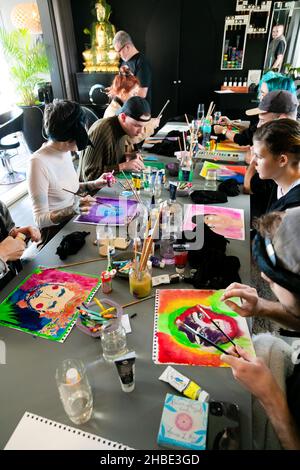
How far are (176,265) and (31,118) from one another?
13.1 ft

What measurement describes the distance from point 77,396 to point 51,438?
0.35 ft

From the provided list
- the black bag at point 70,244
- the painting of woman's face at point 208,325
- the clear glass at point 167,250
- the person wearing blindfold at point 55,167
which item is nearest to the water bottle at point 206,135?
the person wearing blindfold at point 55,167

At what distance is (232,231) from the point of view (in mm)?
1574

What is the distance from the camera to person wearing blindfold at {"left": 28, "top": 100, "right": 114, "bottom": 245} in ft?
5.39

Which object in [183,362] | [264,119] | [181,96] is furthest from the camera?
[181,96]

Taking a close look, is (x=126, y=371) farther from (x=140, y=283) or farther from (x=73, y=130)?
(x=73, y=130)

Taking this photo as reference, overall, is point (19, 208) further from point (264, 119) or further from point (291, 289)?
point (291, 289)

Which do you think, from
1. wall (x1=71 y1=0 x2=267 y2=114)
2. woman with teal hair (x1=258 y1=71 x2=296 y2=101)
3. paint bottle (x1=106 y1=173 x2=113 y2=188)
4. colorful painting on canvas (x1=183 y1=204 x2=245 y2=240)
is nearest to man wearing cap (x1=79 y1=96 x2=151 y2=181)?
paint bottle (x1=106 y1=173 x2=113 y2=188)

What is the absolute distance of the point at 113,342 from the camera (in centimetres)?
95

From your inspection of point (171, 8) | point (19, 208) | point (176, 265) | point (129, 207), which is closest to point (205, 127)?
point (129, 207)

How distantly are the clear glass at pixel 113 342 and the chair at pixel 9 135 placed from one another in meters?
3.43

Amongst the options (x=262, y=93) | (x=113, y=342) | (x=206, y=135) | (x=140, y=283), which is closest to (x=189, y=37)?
(x=262, y=93)

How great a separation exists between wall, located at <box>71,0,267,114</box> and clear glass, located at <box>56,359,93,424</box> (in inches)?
213

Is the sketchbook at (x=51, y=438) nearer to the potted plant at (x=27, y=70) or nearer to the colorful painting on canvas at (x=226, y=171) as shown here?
the colorful painting on canvas at (x=226, y=171)
